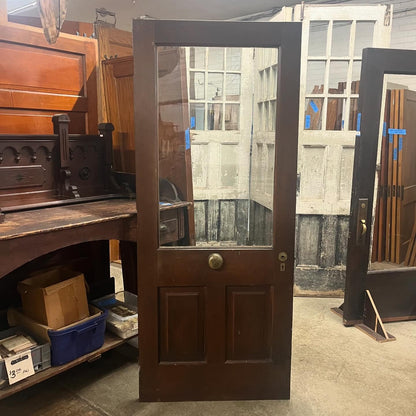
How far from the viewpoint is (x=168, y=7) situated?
19.6 ft

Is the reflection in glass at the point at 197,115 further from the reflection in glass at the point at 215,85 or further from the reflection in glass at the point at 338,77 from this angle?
the reflection in glass at the point at 338,77

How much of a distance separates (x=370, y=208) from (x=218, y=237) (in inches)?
54.2

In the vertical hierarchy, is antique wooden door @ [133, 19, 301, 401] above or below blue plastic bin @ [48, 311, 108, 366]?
above

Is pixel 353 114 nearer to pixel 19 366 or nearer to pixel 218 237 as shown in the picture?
pixel 218 237

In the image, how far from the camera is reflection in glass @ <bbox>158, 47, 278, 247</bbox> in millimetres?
2074

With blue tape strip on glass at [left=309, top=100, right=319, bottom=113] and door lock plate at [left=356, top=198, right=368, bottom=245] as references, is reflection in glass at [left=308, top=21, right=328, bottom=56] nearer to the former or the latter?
blue tape strip on glass at [left=309, top=100, right=319, bottom=113]

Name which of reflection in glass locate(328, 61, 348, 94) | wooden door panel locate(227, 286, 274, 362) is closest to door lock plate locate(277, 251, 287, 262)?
wooden door panel locate(227, 286, 274, 362)

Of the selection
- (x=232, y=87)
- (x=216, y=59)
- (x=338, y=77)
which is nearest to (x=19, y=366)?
(x=216, y=59)

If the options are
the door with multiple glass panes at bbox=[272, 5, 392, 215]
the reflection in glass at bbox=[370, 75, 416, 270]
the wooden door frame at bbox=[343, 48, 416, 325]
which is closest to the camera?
the wooden door frame at bbox=[343, 48, 416, 325]

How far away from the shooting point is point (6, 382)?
1.94m

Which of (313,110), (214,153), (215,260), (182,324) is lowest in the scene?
(182,324)

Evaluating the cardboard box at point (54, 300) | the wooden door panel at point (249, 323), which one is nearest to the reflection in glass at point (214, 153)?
→ the wooden door panel at point (249, 323)

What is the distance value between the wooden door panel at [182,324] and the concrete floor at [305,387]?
28 cm

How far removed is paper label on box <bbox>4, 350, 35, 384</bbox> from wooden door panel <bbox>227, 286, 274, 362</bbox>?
979mm
